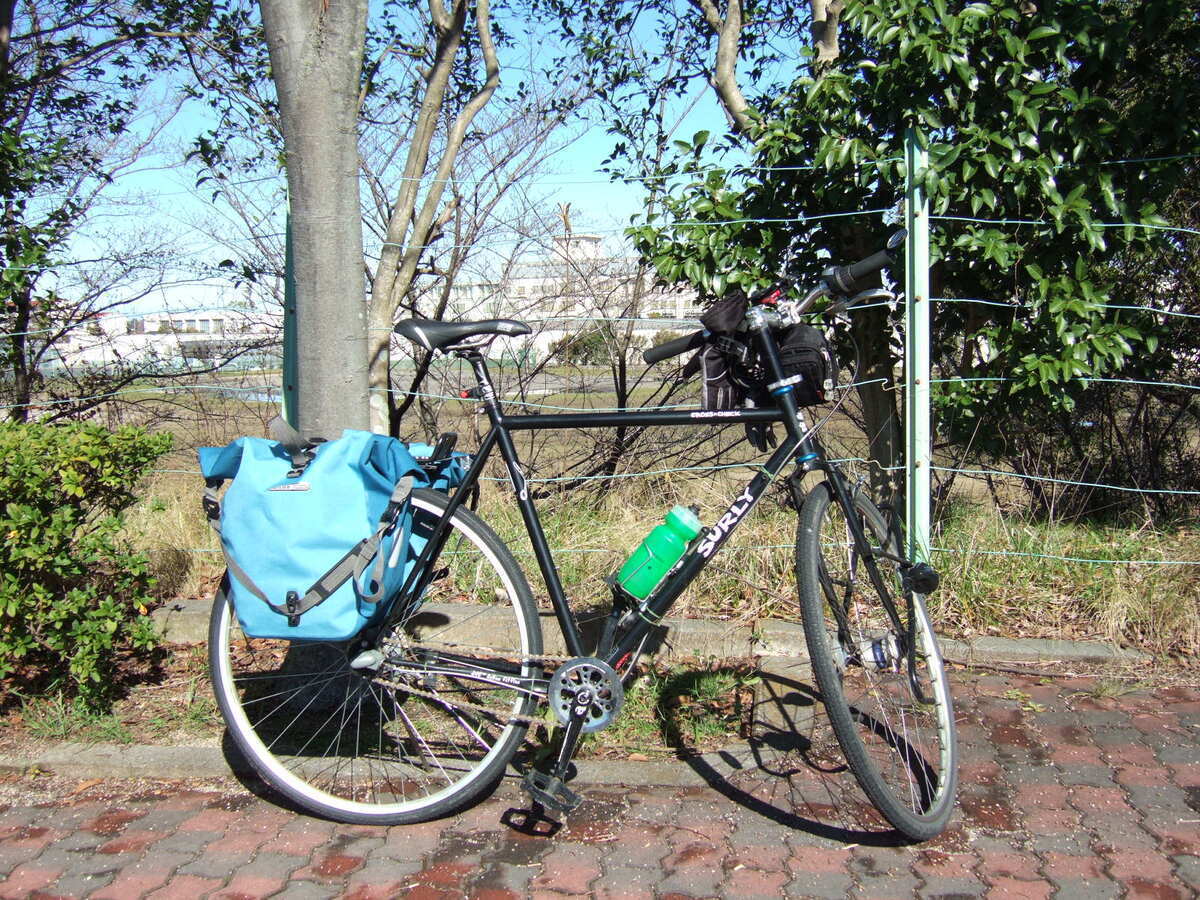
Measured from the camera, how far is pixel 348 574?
273cm

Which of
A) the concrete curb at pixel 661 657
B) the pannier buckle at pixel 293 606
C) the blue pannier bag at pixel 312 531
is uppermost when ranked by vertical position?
the blue pannier bag at pixel 312 531

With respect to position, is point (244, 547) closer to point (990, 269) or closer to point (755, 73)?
point (990, 269)

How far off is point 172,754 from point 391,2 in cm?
549

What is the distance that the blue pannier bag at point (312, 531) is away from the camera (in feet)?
8.94

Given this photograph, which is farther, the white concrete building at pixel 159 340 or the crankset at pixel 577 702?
the white concrete building at pixel 159 340

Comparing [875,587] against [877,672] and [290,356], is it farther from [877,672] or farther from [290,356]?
[290,356]

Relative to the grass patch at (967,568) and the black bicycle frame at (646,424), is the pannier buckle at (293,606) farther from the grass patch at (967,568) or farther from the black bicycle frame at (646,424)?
the grass patch at (967,568)

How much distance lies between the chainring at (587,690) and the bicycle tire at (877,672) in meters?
0.59

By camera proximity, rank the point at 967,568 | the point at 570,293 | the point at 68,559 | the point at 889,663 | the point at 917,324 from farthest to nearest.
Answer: the point at 570,293 < the point at 967,568 < the point at 917,324 < the point at 68,559 < the point at 889,663

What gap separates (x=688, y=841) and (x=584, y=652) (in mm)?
622

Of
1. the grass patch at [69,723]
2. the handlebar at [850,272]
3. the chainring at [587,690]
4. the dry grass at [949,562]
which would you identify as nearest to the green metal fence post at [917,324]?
the dry grass at [949,562]

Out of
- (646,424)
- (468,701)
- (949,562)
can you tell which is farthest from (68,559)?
(949,562)

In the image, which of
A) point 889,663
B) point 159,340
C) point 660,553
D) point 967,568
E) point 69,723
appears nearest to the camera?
point 660,553

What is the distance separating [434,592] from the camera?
3.93 metres
